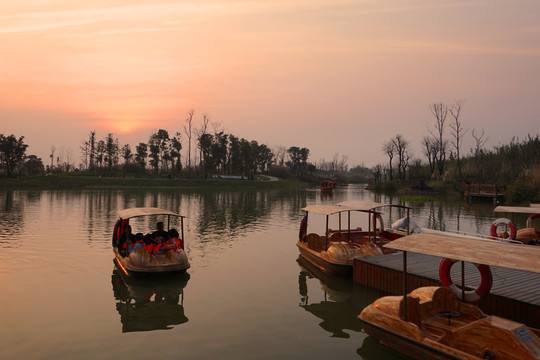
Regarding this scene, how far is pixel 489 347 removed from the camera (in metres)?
7.25

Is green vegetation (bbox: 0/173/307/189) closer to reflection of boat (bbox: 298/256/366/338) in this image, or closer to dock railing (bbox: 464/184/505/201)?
dock railing (bbox: 464/184/505/201)

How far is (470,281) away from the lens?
477 inches

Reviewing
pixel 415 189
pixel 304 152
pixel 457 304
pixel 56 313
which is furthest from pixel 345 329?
pixel 304 152

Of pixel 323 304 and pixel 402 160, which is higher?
pixel 402 160

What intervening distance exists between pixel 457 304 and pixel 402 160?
101561 millimetres

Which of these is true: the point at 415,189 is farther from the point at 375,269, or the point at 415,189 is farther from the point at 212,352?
the point at 212,352

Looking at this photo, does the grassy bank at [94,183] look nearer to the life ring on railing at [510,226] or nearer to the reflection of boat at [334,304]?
the reflection of boat at [334,304]

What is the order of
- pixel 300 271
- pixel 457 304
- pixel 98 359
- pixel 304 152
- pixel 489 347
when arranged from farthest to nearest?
pixel 304 152 < pixel 300 271 < pixel 457 304 < pixel 98 359 < pixel 489 347

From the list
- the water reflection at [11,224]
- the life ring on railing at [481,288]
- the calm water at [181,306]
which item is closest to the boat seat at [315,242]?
the calm water at [181,306]

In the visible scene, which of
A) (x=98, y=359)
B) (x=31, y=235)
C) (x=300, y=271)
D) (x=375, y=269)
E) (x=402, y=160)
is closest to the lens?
(x=98, y=359)

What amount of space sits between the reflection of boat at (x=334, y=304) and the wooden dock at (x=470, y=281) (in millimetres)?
984

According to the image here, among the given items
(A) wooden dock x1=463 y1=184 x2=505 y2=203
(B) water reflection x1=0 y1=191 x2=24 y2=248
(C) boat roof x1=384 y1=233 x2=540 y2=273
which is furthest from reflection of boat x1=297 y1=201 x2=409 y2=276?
(A) wooden dock x1=463 y1=184 x2=505 y2=203

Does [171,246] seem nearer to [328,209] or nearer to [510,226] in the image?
[328,209]

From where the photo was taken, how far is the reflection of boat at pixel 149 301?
10805 mm
